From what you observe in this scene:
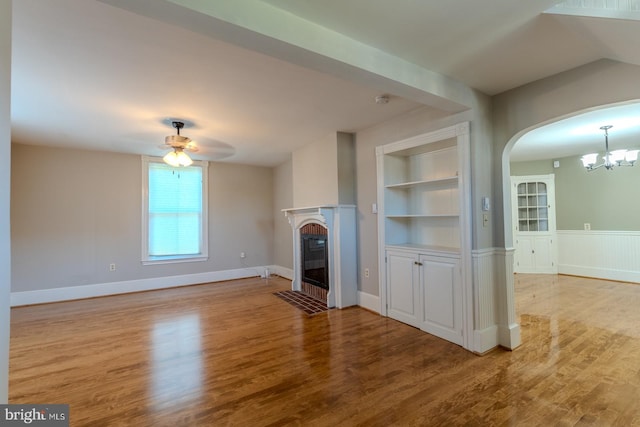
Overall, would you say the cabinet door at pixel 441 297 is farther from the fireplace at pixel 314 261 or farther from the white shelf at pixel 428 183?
the fireplace at pixel 314 261

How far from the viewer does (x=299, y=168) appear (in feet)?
16.5

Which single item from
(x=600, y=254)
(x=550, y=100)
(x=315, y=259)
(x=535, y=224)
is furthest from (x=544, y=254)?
(x=315, y=259)

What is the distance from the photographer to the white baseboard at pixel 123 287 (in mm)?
4418

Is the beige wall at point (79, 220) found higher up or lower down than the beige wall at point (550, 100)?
lower down

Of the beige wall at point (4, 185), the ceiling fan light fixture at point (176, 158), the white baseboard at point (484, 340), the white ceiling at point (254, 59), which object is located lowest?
the white baseboard at point (484, 340)

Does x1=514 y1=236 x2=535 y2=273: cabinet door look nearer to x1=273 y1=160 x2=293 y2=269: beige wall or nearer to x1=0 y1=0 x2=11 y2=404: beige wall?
x1=273 y1=160 x2=293 y2=269: beige wall

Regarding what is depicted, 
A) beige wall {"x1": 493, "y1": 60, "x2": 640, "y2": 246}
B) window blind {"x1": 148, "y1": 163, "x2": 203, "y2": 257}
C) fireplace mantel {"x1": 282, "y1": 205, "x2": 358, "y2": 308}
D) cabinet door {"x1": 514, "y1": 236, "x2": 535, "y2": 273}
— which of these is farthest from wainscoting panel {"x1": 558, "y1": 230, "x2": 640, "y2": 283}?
window blind {"x1": 148, "y1": 163, "x2": 203, "y2": 257}

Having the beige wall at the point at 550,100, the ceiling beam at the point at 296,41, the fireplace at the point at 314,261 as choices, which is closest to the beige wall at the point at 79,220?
the fireplace at the point at 314,261

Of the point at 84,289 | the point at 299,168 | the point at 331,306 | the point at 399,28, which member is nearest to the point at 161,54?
the point at 399,28

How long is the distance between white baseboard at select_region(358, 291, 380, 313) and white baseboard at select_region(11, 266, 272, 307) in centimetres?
296

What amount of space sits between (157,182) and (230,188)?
1381mm

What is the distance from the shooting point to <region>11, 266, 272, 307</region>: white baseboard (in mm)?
4418

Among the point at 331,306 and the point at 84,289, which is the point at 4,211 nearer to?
the point at 331,306

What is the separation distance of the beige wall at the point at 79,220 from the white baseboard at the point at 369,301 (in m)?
3.30
